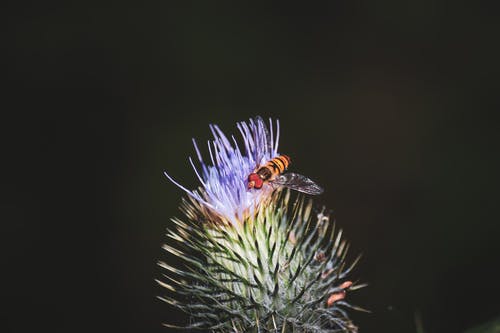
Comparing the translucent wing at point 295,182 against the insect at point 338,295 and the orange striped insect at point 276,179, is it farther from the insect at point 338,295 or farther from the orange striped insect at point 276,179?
the insect at point 338,295

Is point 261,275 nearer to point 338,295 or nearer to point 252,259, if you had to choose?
point 252,259

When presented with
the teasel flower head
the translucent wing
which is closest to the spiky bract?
the teasel flower head

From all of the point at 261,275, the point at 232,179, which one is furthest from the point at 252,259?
the point at 232,179

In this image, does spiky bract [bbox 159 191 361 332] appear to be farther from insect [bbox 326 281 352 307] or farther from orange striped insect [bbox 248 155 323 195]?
orange striped insect [bbox 248 155 323 195]

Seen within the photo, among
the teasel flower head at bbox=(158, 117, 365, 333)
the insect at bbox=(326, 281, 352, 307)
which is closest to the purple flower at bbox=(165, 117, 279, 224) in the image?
the teasel flower head at bbox=(158, 117, 365, 333)

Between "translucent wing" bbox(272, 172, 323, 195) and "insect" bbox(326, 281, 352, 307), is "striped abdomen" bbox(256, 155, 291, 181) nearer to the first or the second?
"translucent wing" bbox(272, 172, 323, 195)

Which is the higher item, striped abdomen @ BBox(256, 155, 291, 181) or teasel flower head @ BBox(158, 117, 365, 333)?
striped abdomen @ BBox(256, 155, 291, 181)

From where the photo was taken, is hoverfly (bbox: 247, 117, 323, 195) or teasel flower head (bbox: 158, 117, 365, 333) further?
hoverfly (bbox: 247, 117, 323, 195)
